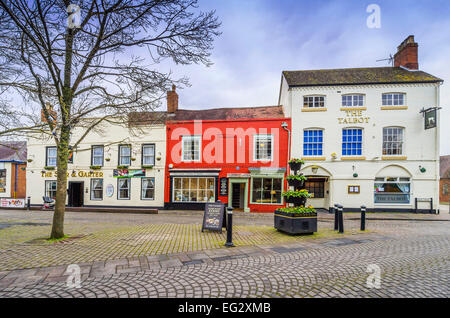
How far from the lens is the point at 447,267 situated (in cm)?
529

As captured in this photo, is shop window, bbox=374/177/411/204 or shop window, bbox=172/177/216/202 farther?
shop window, bbox=172/177/216/202

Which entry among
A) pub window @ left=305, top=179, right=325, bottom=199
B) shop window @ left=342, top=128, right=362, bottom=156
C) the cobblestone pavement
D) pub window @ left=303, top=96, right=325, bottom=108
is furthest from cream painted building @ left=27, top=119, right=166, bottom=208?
the cobblestone pavement

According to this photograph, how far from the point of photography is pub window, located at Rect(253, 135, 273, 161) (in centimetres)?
1767

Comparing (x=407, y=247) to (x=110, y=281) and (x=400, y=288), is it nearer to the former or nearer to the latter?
(x=400, y=288)

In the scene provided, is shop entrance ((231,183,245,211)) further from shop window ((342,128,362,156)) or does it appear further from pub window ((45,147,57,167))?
pub window ((45,147,57,167))

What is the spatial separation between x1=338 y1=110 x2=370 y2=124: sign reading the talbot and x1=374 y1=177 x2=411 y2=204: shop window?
4145 millimetres

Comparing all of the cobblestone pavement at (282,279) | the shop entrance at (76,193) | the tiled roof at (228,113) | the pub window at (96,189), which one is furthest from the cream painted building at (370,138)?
the shop entrance at (76,193)

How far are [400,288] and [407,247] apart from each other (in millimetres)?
3808

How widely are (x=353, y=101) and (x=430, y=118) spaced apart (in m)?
4.66

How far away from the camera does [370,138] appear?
16797mm

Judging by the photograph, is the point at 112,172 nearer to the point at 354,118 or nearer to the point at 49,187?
the point at 49,187

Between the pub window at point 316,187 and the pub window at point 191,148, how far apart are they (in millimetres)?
8709

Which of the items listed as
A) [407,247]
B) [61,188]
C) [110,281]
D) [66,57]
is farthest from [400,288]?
[66,57]

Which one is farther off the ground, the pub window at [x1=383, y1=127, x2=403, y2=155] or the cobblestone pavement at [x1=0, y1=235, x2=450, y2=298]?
the pub window at [x1=383, y1=127, x2=403, y2=155]
